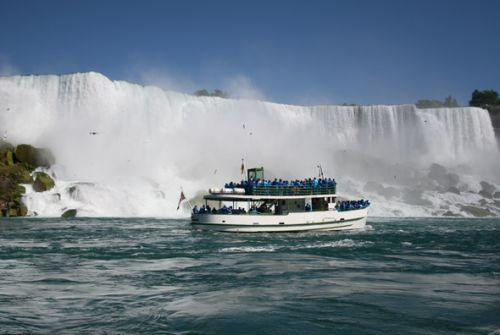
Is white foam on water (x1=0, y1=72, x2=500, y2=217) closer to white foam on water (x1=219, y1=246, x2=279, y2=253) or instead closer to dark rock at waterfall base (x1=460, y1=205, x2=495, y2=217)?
dark rock at waterfall base (x1=460, y1=205, x2=495, y2=217)

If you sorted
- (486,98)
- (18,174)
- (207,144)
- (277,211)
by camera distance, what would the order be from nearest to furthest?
(277,211)
(18,174)
(207,144)
(486,98)

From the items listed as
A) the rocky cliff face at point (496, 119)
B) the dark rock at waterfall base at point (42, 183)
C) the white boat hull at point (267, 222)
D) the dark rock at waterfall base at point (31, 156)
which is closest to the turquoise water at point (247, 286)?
the white boat hull at point (267, 222)

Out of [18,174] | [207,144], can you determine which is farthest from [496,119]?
[18,174]

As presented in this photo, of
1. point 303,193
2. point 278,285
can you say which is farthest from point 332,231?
point 278,285

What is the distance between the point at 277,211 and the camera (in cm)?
2750

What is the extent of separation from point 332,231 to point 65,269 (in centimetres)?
1579

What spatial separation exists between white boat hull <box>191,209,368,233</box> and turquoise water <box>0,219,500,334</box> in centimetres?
304

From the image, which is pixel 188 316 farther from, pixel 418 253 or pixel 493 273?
pixel 418 253

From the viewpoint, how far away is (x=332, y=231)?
28.0 m

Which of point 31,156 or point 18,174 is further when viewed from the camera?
point 31,156

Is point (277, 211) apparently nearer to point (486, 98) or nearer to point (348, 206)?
point (348, 206)

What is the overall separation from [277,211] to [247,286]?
14.7 metres

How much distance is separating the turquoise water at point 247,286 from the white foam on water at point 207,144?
23.2 meters

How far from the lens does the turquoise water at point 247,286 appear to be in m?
9.48
